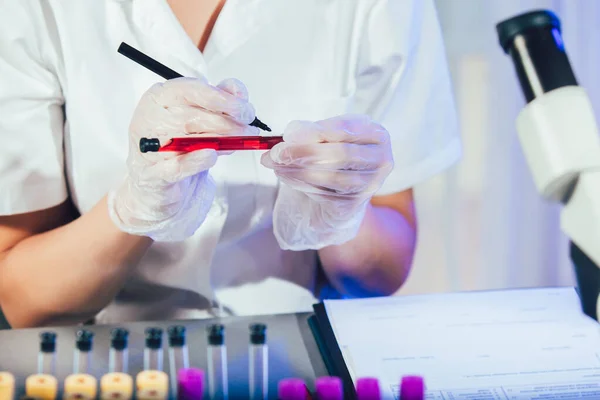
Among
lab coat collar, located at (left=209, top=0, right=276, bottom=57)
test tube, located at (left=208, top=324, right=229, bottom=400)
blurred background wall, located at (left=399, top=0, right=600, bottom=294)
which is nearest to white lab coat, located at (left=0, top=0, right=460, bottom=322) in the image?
lab coat collar, located at (left=209, top=0, right=276, bottom=57)

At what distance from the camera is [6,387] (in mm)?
559

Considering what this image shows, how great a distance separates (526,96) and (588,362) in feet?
0.91

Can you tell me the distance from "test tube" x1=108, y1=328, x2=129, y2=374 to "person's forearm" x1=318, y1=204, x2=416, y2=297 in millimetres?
366

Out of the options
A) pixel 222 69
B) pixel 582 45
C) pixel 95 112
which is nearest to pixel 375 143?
pixel 222 69

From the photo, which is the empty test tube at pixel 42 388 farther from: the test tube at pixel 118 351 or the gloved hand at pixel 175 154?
the gloved hand at pixel 175 154

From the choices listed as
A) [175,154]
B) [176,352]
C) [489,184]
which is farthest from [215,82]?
[489,184]

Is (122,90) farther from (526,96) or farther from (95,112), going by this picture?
(526,96)

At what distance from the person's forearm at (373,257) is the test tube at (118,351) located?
37cm

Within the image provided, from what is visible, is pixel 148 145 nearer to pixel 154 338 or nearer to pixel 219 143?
pixel 219 143

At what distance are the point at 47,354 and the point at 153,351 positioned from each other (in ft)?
0.31

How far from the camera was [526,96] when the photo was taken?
768 mm

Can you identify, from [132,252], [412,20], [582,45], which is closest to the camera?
[132,252]

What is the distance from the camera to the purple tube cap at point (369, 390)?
54cm

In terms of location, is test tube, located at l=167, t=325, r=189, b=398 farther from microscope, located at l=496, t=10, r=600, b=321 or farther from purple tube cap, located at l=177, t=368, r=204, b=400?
microscope, located at l=496, t=10, r=600, b=321
